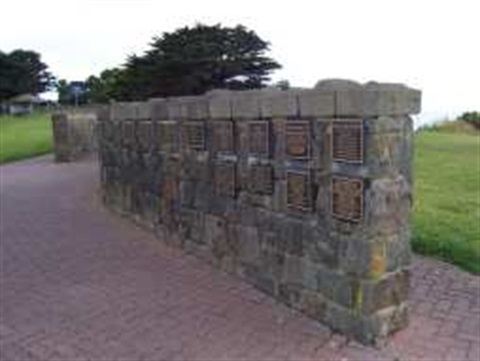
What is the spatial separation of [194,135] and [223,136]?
2.44 feet

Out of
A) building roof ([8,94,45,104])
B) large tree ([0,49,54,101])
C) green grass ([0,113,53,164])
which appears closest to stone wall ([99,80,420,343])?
green grass ([0,113,53,164])

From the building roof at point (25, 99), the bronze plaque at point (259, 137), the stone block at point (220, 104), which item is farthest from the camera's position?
the building roof at point (25, 99)

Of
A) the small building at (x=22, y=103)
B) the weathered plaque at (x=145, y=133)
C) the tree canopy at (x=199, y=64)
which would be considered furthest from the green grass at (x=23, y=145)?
the small building at (x=22, y=103)

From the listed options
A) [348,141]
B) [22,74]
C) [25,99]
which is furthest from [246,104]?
[22,74]

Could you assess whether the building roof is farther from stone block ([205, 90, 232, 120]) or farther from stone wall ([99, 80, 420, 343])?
stone block ([205, 90, 232, 120])

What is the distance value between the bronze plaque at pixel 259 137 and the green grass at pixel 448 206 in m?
2.32

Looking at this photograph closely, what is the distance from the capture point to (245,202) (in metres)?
7.02

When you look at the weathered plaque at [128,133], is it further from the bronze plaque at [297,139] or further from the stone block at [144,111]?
the bronze plaque at [297,139]

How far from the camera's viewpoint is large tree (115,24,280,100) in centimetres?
1891

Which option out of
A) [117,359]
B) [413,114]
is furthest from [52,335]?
[413,114]

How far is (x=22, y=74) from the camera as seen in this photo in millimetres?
69688

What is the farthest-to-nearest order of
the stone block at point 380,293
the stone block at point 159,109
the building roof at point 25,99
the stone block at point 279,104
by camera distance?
1. the building roof at point 25,99
2. the stone block at point 159,109
3. the stone block at point 279,104
4. the stone block at point 380,293

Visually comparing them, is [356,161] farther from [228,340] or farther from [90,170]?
[90,170]

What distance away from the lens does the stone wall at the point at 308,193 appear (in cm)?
543
